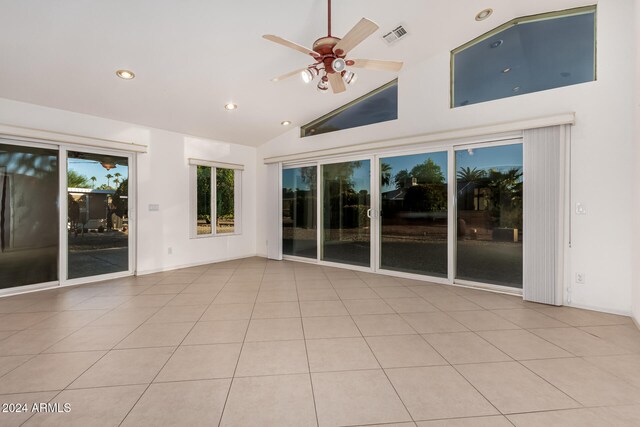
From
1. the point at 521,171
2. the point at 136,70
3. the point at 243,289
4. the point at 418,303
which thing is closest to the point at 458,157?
the point at 521,171

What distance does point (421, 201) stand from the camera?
4641mm

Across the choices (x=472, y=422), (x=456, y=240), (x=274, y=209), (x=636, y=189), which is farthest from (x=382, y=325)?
(x=274, y=209)

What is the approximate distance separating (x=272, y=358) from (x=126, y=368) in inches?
41.5

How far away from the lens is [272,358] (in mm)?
2248

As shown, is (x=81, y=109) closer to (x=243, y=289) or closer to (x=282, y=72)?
(x=282, y=72)

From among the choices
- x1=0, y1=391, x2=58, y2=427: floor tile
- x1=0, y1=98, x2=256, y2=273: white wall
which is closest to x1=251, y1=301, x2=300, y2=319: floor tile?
x1=0, y1=391, x2=58, y2=427: floor tile

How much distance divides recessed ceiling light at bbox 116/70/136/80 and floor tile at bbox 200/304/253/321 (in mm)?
3013

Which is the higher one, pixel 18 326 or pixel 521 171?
pixel 521 171

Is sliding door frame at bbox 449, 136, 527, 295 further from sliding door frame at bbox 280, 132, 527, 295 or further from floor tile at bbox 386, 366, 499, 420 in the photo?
floor tile at bbox 386, 366, 499, 420

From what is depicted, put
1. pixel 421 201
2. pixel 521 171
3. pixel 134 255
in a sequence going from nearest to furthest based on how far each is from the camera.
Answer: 1. pixel 521 171
2. pixel 421 201
3. pixel 134 255

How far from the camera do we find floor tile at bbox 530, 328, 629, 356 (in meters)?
2.36

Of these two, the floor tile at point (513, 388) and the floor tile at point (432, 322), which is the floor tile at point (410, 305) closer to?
the floor tile at point (432, 322)

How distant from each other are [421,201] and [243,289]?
307 centimetres

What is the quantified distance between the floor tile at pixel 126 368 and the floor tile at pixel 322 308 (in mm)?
1401
